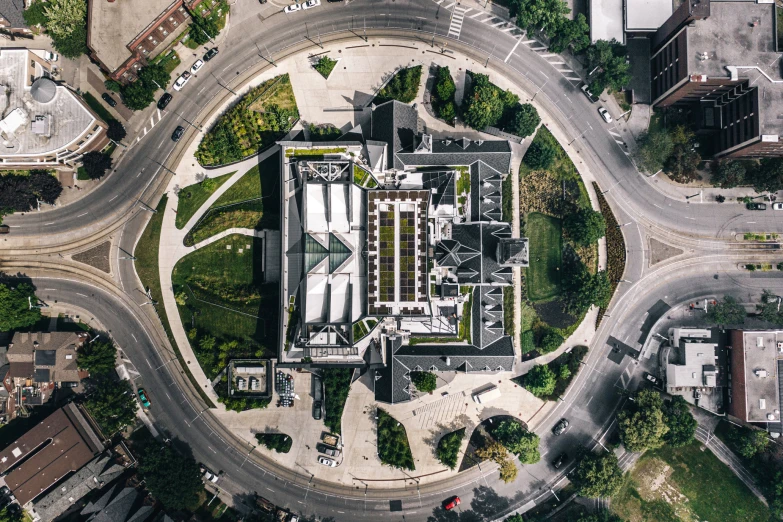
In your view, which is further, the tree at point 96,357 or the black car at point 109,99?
the black car at point 109,99

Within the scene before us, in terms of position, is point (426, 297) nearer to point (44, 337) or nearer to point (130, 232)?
point (130, 232)

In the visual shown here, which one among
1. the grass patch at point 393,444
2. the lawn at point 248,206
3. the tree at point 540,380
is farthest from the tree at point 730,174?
the lawn at point 248,206

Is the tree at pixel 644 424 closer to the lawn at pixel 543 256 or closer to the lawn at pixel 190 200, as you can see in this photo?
the lawn at pixel 543 256

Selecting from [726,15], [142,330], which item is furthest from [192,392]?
[726,15]

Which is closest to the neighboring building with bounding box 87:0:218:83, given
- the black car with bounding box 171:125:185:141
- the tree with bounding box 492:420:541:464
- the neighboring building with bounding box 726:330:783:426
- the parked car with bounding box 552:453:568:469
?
the black car with bounding box 171:125:185:141

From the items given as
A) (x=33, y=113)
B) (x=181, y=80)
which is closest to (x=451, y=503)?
(x=181, y=80)

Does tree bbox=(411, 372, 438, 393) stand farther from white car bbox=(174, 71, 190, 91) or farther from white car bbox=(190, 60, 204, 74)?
white car bbox=(190, 60, 204, 74)

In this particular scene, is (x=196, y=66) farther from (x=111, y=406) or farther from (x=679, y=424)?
(x=679, y=424)
